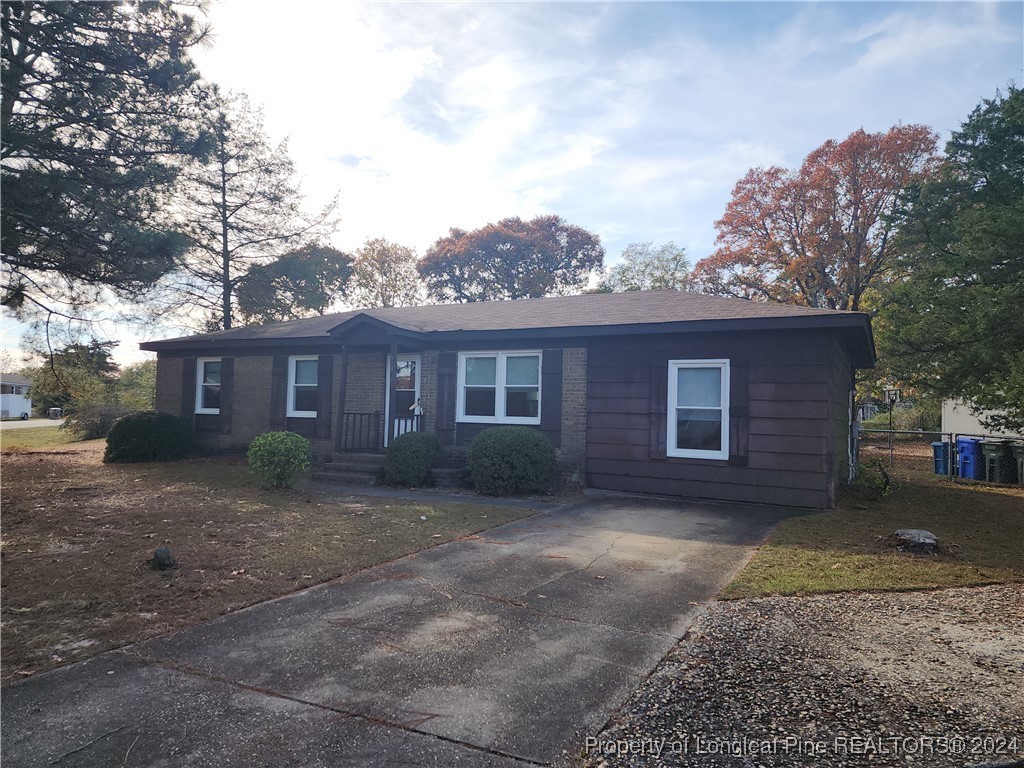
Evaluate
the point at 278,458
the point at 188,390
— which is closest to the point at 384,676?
the point at 278,458

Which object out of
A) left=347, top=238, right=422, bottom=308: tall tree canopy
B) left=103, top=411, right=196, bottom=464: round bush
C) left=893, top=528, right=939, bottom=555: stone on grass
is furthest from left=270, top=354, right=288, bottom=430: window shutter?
left=347, top=238, right=422, bottom=308: tall tree canopy

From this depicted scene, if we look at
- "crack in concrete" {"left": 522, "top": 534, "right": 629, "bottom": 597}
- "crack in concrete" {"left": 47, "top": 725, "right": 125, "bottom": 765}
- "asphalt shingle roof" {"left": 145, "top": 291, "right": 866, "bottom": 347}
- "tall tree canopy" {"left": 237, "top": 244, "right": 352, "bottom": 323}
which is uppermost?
"tall tree canopy" {"left": 237, "top": 244, "right": 352, "bottom": 323}

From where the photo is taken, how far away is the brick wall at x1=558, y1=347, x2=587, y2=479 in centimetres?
1077

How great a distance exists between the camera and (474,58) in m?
8.20

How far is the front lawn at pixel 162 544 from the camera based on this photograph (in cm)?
400

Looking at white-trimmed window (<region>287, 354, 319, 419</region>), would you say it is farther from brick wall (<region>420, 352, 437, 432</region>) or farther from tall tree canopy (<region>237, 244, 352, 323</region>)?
tall tree canopy (<region>237, 244, 352, 323</region>)

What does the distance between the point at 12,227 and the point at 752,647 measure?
31.7ft

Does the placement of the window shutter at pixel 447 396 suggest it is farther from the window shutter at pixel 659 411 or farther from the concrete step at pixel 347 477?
the window shutter at pixel 659 411

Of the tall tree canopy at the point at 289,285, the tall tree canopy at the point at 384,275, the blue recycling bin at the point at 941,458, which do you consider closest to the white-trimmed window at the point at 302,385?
the tall tree canopy at the point at 289,285

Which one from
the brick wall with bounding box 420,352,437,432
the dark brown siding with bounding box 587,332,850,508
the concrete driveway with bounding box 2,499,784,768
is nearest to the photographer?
the concrete driveway with bounding box 2,499,784,768

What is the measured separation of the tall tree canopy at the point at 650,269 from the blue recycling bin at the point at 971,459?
20517 mm

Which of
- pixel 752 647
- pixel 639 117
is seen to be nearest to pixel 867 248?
pixel 639 117

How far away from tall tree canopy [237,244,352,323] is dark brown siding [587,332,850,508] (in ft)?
Answer: 63.2

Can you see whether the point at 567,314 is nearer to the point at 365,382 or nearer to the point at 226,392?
the point at 365,382
